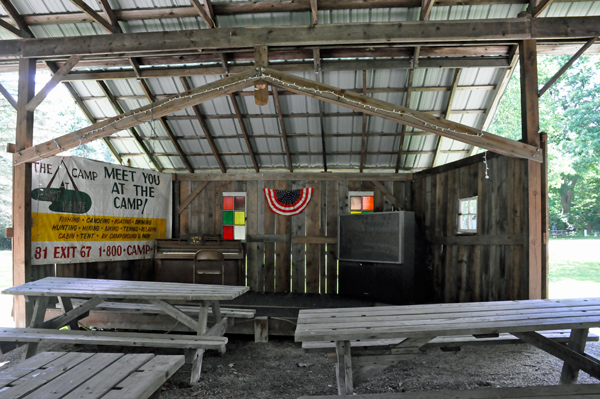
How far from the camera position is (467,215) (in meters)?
6.18

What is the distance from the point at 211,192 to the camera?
839 cm

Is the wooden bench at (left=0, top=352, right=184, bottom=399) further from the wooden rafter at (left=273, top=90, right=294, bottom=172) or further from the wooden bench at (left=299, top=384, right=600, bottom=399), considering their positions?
the wooden rafter at (left=273, top=90, right=294, bottom=172)

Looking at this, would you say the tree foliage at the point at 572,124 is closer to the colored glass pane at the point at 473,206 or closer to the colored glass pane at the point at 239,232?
the colored glass pane at the point at 473,206

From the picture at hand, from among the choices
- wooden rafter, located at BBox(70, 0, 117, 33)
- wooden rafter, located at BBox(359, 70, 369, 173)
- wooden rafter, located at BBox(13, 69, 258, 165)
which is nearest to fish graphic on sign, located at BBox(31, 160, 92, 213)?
wooden rafter, located at BBox(13, 69, 258, 165)

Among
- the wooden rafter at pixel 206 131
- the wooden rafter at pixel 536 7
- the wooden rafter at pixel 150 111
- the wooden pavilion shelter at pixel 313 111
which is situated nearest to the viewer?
the wooden rafter at pixel 536 7

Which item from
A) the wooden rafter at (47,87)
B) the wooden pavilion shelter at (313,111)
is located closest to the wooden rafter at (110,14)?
the wooden pavilion shelter at (313,111)

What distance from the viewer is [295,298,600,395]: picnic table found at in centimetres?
238

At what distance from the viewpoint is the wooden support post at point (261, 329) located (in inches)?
211

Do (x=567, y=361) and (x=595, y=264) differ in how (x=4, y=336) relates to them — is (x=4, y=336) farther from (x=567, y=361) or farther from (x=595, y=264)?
(x=595, y=264)

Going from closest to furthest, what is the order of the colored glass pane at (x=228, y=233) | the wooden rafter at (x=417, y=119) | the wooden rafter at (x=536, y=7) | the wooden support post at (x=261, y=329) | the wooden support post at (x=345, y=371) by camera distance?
the wooden support post at (x=345, y=371) → the wooden rafter at (x=417, y=119) → the wooden rafter at (x=536, y=7) → the wooden support post at (x=261, y=329) → the colored glass pane at (x=228, y=233)

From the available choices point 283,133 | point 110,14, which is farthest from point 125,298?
point 283,133

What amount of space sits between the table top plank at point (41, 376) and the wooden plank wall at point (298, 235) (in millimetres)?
6015

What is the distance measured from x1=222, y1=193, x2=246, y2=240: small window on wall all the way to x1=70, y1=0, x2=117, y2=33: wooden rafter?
3779 millimetres

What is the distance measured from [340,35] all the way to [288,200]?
3.84 metres
